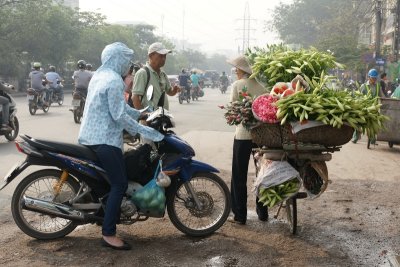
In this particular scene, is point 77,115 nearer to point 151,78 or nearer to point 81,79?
point 81,79

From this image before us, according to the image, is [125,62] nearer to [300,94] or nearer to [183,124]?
[300,94]

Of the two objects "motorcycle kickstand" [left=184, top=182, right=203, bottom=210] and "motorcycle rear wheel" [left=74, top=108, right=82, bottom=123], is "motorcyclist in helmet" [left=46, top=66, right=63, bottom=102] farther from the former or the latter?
"motorcycle kickstand" [left=184, top=182, right=203, bottom=210]

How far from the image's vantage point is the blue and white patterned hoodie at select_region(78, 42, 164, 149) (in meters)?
4.58

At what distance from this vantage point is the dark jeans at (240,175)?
5.48 metres

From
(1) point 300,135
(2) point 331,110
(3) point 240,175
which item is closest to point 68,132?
(3) point 240,175

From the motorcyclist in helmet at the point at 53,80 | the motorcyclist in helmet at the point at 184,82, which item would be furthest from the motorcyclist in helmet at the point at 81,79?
the motorcyclist in helmet at the point at 184,82

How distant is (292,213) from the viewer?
5.23 m

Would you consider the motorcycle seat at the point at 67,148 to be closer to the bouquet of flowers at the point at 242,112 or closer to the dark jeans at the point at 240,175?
the bouquet of flowers at the point at 242,112

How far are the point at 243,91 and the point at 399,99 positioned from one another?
22.7 feet

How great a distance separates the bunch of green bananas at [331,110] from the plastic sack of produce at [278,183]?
50 cm

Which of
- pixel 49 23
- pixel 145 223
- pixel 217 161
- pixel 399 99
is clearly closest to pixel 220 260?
pixel 145 223

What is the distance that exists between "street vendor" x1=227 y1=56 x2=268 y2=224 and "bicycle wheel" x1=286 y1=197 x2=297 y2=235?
17.7 inches

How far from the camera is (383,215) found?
20.0 feet

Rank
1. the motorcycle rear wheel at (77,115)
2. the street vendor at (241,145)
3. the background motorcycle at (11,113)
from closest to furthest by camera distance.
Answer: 1. the street vendor at (241,145)
2. the background motorcycle at (11,113)
3. the motorcycle rear wheel at (77,115)
